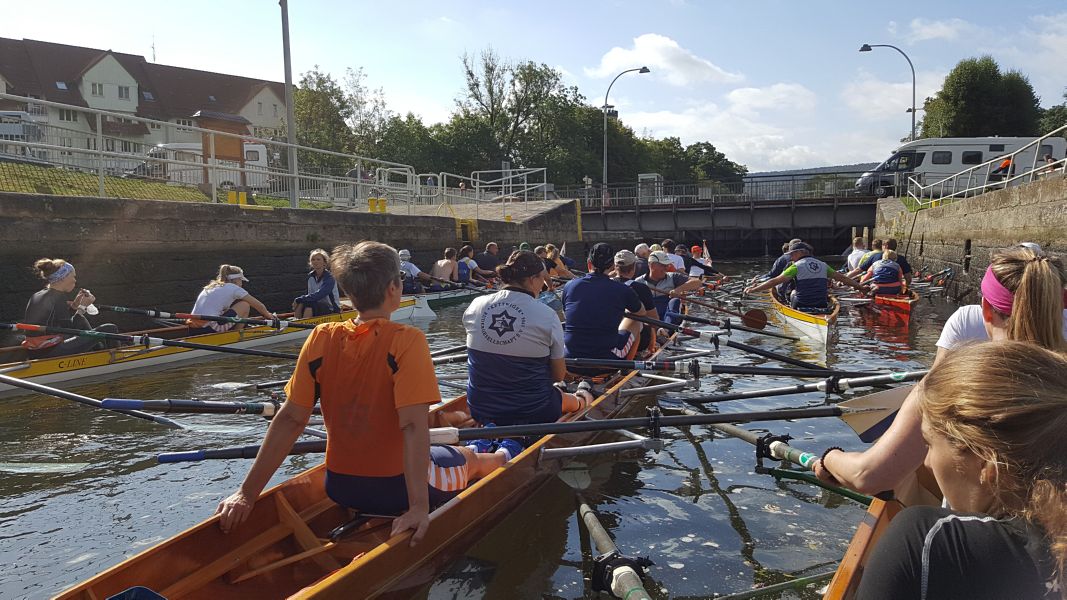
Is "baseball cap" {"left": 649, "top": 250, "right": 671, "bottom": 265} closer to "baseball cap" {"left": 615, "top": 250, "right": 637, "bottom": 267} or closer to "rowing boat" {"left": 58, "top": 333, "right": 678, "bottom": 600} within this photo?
"baseball cap" {"left": 615, "top": 250, "right": 637, "bottom": 267}

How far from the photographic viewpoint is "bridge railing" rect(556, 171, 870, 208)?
43.1m

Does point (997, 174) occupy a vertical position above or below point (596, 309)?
above

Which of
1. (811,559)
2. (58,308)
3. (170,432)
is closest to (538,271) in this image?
(811,559)

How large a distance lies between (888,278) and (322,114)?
5296 centimetres

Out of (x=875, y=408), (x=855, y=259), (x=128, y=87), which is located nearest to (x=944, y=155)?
(x=855, y=259)

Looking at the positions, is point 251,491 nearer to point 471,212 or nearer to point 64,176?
point 64,176

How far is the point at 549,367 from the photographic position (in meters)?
5.69

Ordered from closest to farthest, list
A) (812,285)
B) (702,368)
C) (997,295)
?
1. (997,295)
2. (702,368)
3. (812,285)

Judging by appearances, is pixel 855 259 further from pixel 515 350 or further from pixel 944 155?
pixel 944 155

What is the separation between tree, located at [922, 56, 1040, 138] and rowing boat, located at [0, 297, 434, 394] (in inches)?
2249

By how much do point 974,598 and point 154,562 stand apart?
343 cm

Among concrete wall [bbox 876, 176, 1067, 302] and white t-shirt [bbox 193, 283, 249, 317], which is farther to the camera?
concrete wall [bbox 876, 176, 1067, 302]

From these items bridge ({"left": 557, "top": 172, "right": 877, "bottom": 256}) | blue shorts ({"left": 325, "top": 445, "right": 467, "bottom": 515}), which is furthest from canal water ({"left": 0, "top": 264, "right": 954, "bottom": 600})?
bridge ({"left": 557, "top": 172, "right": 877, "bottom": 256})

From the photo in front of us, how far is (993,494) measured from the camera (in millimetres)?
1628
